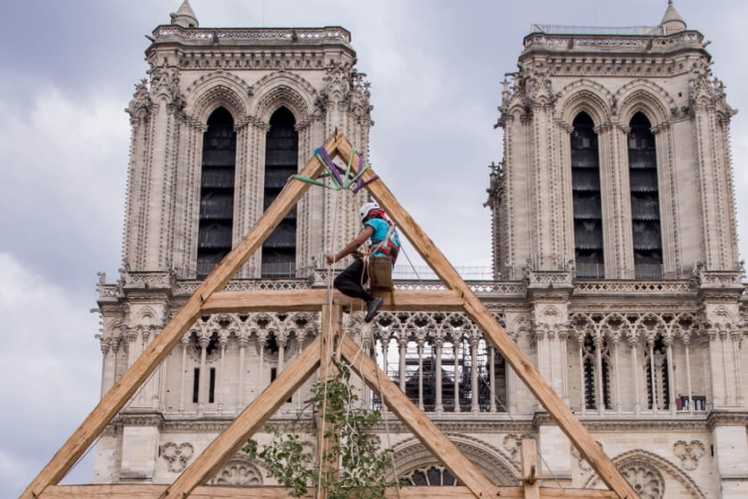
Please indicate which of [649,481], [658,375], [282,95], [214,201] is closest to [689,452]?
[649,481]

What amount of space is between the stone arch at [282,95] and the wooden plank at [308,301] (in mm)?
28311

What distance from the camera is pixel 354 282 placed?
1781 cm

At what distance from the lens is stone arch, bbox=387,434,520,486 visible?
1603 inches

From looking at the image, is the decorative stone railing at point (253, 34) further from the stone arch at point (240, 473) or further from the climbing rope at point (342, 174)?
the climbing rope at point (342, 174)

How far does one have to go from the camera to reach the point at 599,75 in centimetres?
4628

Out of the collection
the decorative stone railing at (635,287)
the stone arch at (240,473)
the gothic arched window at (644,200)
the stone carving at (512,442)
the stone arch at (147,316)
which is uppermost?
the gothic arched window at (644,200)

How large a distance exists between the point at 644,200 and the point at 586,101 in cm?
356

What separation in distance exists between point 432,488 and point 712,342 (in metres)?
25.8

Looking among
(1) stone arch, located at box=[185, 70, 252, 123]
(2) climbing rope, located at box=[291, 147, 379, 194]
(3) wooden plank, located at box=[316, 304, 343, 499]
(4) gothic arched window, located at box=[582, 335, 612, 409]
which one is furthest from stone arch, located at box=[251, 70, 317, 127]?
(3) wooden plank, located at box=[316, 304, 343, 499]

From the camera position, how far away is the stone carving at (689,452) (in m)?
40.8

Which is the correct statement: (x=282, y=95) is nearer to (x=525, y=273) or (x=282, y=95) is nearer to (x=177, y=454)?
(x=525, y=273)

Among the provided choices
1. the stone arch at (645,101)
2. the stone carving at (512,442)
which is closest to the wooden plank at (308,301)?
the stone carving at (512,442)

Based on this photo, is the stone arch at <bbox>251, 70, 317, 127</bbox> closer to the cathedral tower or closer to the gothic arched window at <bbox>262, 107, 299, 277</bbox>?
the cathedral tower

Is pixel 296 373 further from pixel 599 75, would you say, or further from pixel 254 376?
pixel 599 75
